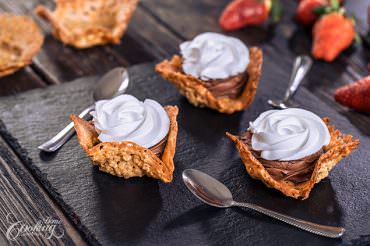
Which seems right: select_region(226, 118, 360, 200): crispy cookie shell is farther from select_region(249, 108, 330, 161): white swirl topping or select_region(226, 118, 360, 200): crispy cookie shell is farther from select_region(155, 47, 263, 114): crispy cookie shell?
select_region(155, 47, 263, 114): crispy cookie shell

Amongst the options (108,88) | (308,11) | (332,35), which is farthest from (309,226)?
(308,11)

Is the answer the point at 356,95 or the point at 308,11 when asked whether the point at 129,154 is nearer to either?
the point at 356,95

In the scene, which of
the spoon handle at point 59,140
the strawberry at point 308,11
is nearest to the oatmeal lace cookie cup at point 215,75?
the spoon handle at point 59,140

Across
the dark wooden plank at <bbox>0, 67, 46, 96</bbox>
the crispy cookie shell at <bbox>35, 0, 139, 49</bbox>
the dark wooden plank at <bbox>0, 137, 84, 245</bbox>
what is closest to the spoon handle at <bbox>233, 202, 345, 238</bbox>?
the dark wooden plank at <bbox>0, 137, 84, 245</bbox>

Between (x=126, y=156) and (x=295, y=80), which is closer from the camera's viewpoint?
(x=126, y=156)

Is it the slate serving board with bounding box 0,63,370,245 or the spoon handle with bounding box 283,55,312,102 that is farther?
the spoon handle with bounding box 283,55,312,102

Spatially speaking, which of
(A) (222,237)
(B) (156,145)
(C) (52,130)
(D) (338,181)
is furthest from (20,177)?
(D) (338,181)
